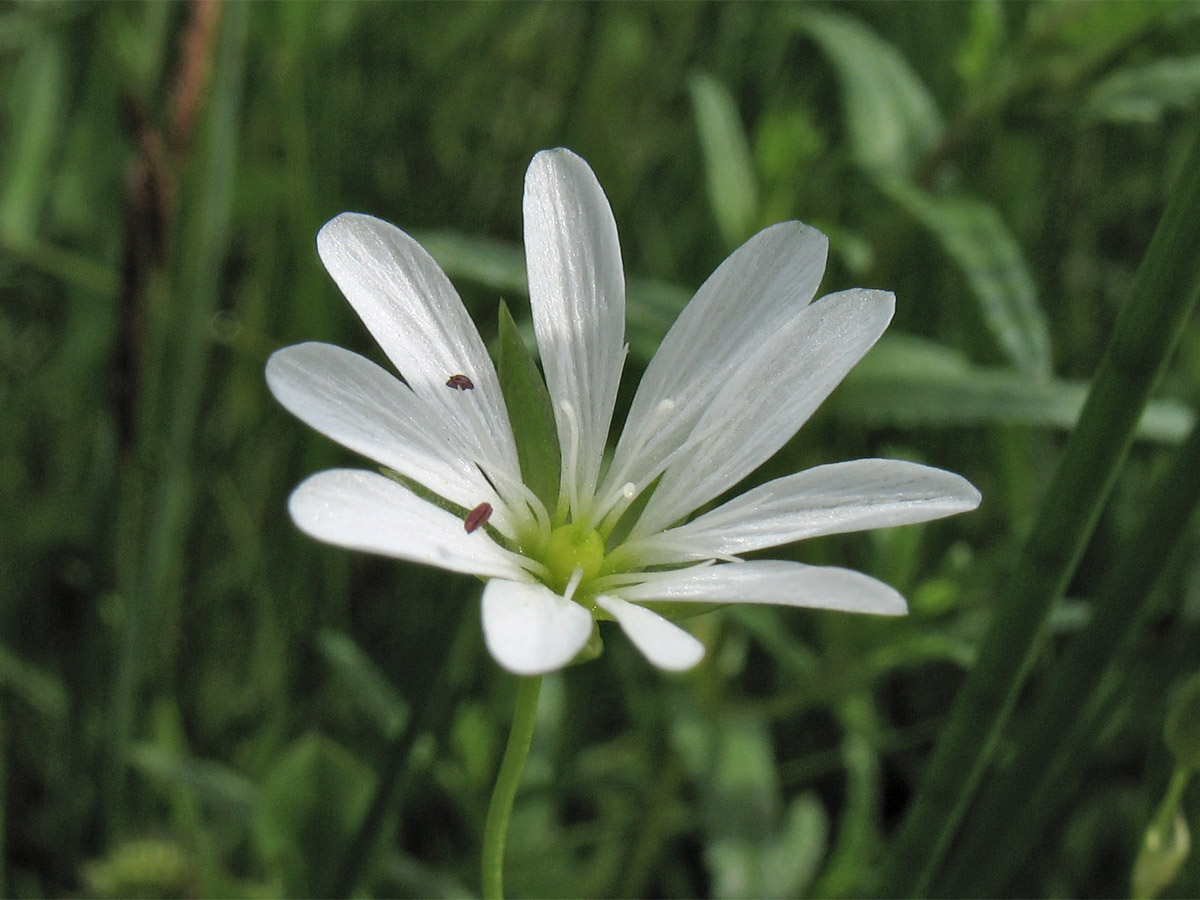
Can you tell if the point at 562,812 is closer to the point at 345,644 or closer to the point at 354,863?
the point at 345,644

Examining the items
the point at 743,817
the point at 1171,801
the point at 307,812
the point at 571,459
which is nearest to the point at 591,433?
the point at 571,459

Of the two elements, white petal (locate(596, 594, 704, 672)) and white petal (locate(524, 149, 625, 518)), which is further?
white petal (locate(524, 149, 625, 518))

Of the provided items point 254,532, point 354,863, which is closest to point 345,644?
point 354,863

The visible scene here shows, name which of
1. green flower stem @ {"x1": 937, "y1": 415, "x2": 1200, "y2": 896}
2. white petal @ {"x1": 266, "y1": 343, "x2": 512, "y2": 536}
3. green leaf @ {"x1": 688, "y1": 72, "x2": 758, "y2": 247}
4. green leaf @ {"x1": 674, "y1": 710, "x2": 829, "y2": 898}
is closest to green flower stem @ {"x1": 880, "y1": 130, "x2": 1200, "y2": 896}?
green flower stem @ {"x1": 937, "y1": 415, "x2": 1200, "y2": 896}

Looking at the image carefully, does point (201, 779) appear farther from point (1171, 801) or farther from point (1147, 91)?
point (1147, 91)

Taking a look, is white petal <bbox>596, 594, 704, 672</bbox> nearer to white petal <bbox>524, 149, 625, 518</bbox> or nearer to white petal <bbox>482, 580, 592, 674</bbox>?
white petal <bbox>482, 580, 592, 674</bbox>

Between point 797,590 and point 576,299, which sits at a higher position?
point 576,299

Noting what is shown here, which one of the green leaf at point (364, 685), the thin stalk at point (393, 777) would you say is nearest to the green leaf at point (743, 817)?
the green leaf at point (364, 685)
